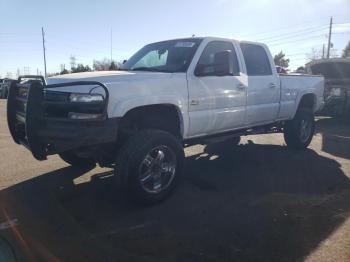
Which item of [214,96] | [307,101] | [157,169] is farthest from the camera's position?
[307,101]

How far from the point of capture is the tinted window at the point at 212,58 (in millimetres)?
5077

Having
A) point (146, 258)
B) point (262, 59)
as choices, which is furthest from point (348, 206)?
point (262, 59)

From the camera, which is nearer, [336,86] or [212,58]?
[212,58]

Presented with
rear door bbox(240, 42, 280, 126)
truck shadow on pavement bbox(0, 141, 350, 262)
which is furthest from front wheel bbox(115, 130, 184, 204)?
rear door bbox(240, 42, 280, 126)

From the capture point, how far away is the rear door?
618cm

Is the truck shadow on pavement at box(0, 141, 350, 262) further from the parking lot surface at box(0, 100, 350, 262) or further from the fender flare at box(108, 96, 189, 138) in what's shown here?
the fender flare at box(108, 96, 189, 138)

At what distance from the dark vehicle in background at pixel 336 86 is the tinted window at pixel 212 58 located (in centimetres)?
775

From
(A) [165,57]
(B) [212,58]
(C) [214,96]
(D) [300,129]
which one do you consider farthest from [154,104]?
(D) [300,129]

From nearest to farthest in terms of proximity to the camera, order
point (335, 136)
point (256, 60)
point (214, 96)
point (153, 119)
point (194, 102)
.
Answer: point (153, 119)
point (194, 102)
point (214, 96)
point (256, 60)
point (335, 136)

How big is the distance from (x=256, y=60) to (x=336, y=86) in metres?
7.14

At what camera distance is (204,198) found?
476cm

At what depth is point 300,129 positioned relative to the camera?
7828mm

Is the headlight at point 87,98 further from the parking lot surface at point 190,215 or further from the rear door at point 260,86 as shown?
the rear door at point 260,86

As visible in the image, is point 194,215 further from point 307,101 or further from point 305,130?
point 307,101
